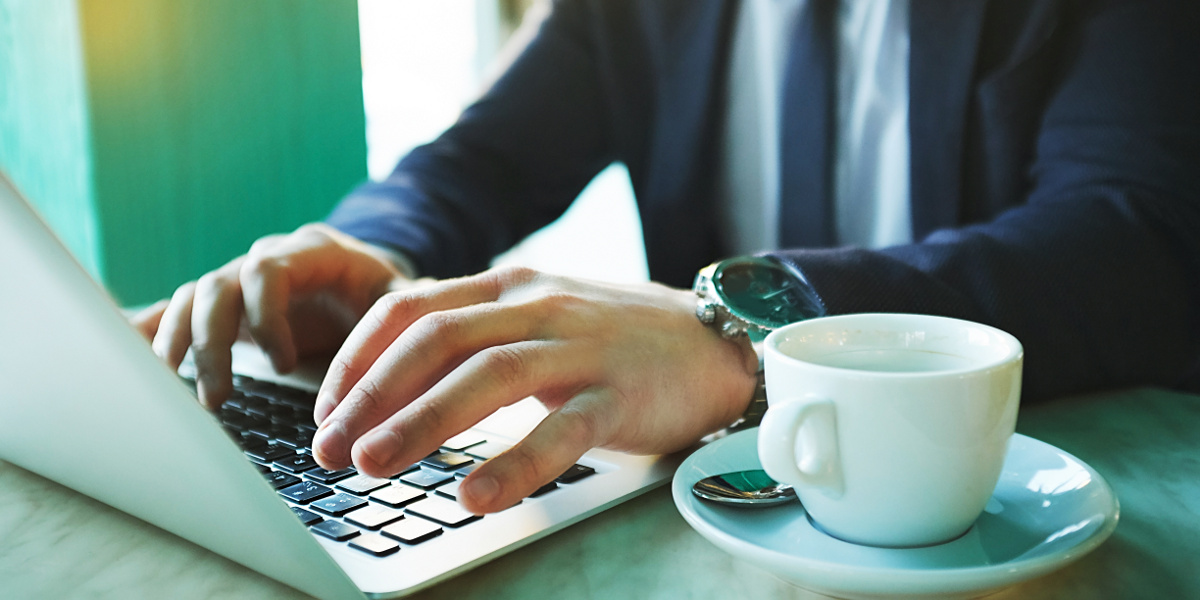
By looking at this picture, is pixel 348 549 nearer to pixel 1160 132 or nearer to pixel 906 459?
pixel 906 459

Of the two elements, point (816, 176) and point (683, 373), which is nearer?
point (683, 373)

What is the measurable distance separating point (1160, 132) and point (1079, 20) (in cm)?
18

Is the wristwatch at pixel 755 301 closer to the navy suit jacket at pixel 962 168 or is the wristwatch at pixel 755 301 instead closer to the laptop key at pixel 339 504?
the navy suit jacket at pixel 962 168

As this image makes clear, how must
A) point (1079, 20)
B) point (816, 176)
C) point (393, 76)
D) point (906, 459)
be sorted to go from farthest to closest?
point (393, 76) → point (816, 176) → point (1079, 20) → point (906, 459)

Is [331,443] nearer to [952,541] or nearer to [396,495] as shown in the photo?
[396,495]

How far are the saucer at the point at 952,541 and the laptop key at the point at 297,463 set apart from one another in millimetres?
203

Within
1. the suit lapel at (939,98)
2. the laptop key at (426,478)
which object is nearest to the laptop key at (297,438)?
the laptop key at (426,478)

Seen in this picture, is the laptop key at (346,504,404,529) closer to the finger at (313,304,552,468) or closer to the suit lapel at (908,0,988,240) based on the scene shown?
the finger at (313,304,552,468)

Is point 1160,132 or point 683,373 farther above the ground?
point 1160,132

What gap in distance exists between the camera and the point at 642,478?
41 cm

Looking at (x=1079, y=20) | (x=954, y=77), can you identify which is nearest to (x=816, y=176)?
(x=954, y=77)

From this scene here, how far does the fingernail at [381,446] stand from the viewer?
341mm

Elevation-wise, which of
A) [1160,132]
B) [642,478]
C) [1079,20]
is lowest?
[642,478]

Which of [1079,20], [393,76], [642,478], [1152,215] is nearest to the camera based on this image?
[642,478]
